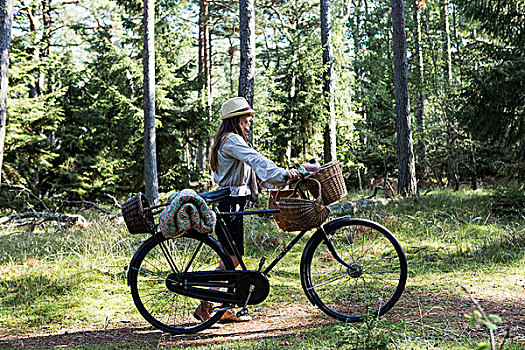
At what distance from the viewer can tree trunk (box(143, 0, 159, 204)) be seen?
11.8 m

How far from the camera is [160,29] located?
15.0 metres

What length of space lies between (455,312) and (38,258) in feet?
18.1

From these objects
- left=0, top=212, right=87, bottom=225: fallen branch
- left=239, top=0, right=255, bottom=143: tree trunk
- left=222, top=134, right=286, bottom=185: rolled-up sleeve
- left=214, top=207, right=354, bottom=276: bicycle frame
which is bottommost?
left=0, top=212, right=87, bottom=225: fallen branch

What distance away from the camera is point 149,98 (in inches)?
467

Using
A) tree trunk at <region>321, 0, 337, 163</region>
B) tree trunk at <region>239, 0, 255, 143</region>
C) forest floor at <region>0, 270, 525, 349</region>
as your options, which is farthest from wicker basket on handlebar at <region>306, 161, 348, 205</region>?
tree trunk at <region>321, 0, 337, 163</region>

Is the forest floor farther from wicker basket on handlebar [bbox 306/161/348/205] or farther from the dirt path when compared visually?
wicker basket on handlebar [bbox 306/161/348/205]

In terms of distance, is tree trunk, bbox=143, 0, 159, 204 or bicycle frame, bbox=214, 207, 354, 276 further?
tree trunk, bbox=143, 0, 159, 204

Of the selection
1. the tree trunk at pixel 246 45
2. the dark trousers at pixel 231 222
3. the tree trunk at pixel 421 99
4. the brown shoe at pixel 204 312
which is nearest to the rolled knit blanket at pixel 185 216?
the dark trousers at pixel 231 222

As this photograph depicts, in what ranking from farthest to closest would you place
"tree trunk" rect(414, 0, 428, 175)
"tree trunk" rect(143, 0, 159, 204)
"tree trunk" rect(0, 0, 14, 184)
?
"tree trunk" rect(414, 0, 428, 175), "tree trunk" rect(143, 0, 159, 204), "tree trunk" rect(0, 0, 14, 184)

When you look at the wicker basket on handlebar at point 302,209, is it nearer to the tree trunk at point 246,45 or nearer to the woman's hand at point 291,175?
the woman's hand at point 291,175

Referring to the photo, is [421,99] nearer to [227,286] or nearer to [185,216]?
[227,286]

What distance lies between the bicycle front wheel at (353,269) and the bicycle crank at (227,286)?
40cm

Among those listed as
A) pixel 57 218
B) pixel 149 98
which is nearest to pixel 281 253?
pixel 57 218

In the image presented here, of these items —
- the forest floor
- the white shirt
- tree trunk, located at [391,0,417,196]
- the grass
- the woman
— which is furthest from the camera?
tree trunk, located at [391,0,417,196]
